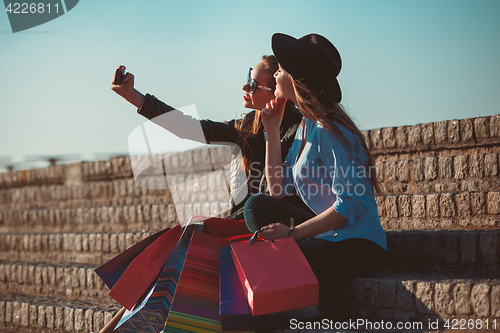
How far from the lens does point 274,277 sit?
1.56m

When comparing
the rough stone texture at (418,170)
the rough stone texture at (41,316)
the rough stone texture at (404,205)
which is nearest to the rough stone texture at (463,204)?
the rough stone texture at (404,205)

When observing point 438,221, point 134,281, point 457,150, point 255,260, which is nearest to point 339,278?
point 255,260

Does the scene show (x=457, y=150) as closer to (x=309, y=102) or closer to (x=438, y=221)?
(x=438, y=221)

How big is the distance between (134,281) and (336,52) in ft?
4.51

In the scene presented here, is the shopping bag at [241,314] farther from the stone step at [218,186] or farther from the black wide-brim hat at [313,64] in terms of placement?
the stone step at [218,186]

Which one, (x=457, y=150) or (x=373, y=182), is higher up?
(x=457, y=150)

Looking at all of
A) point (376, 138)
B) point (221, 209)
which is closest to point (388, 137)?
point (376, 138)

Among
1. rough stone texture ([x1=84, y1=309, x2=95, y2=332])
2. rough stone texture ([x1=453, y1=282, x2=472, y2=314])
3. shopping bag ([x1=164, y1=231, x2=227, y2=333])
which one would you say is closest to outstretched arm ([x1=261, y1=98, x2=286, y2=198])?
shopping bag ([x1=164, y1=231, x2=227, y2=333])

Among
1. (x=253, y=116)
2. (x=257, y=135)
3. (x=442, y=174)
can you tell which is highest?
(x=253, y=116)

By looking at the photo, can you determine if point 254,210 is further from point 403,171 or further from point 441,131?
point 441,131

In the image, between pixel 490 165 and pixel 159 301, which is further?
pixel 490 165

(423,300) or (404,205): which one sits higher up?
(404,205)

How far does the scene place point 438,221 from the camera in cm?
280

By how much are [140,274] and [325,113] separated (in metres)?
1.07
